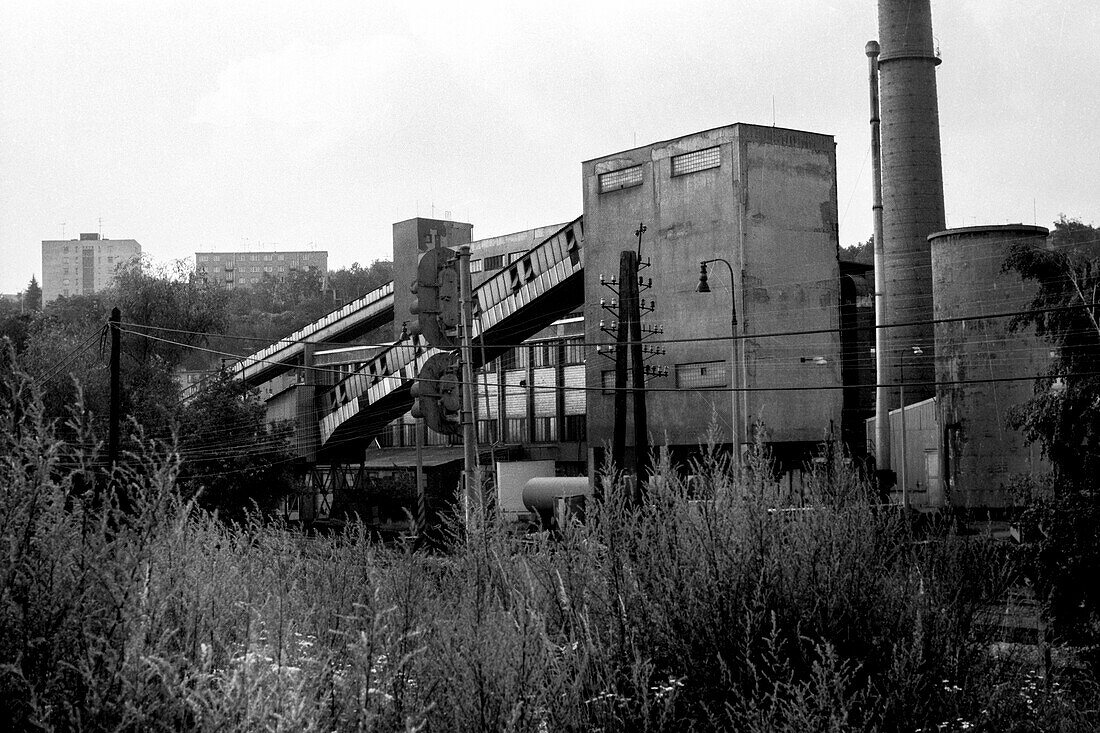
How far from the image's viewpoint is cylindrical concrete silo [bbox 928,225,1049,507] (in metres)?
34.3

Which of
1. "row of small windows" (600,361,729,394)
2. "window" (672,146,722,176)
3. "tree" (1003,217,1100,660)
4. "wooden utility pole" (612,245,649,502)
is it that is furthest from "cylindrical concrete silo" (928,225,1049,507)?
"tree" (1003,217,1100,660)

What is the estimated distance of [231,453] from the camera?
136 ft

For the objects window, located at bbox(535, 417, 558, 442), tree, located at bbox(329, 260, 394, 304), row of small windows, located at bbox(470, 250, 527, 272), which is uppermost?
tree, located at bbox(329, 260, 394, 304)

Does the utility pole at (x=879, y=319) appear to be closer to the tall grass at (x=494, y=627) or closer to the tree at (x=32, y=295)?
the tall grass at (x=494, y=627)

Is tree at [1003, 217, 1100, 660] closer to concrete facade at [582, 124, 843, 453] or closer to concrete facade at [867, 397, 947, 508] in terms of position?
concrete facade at [867, 397, 947, 508]

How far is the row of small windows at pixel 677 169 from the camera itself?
4288cm

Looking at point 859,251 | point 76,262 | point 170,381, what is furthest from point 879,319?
point 76,262

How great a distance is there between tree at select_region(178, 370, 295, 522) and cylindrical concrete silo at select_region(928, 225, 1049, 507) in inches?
959

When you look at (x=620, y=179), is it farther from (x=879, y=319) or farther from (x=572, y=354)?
(x=879, y=319)

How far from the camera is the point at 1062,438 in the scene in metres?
16.9

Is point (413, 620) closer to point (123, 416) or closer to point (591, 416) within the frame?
point (123, 416)

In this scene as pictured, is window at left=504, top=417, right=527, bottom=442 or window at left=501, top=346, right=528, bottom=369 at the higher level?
window at left=501, top=346, right=528, bottom=369

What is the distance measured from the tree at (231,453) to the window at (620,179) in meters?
16.7

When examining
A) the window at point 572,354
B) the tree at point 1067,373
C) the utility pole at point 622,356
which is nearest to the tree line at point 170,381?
the utility pole at point 622,356
